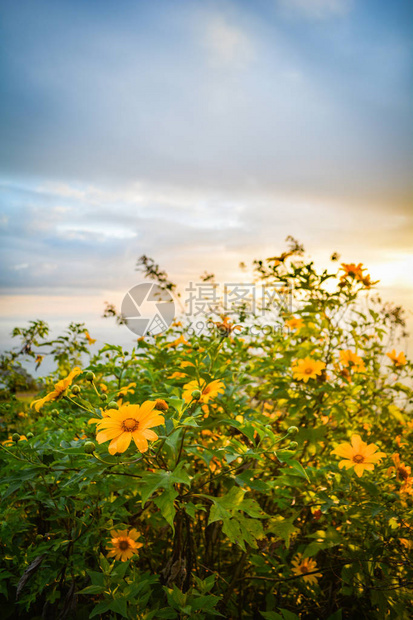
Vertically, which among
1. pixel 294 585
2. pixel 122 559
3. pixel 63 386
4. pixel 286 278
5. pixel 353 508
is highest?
pixel 286 278

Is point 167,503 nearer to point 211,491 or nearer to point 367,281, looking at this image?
point 211,491

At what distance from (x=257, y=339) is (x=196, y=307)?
23.1 inches

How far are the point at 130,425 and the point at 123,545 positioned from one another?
693 millimetres

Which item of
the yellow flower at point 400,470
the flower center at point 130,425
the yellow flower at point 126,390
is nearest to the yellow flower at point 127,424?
the flower center at point 130,425

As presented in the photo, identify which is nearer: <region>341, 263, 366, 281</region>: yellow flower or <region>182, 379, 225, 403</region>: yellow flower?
<region>182, 379, 225, 403</region>: yellow flower

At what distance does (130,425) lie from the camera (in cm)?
103

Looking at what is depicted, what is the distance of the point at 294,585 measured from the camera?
1.76 meters

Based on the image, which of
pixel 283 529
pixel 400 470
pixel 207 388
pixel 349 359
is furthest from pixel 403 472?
pixel 207 388

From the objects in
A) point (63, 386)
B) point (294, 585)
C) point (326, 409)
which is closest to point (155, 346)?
point (326, 409)

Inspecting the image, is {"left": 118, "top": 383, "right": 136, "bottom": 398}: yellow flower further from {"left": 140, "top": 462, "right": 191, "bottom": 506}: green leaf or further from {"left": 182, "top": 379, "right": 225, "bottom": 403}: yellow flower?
{"left": 140, "top": 462, "right": 191, "bottom": 506}: green leaf

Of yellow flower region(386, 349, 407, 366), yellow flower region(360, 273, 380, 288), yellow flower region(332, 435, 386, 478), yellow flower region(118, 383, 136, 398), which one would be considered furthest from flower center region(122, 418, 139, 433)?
yellow flower region(386, 349, 407, 366)

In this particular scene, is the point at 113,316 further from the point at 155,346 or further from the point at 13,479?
the point at 13,479

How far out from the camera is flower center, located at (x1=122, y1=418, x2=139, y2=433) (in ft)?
3.37

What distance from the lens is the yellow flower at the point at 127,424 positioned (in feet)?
3.28
